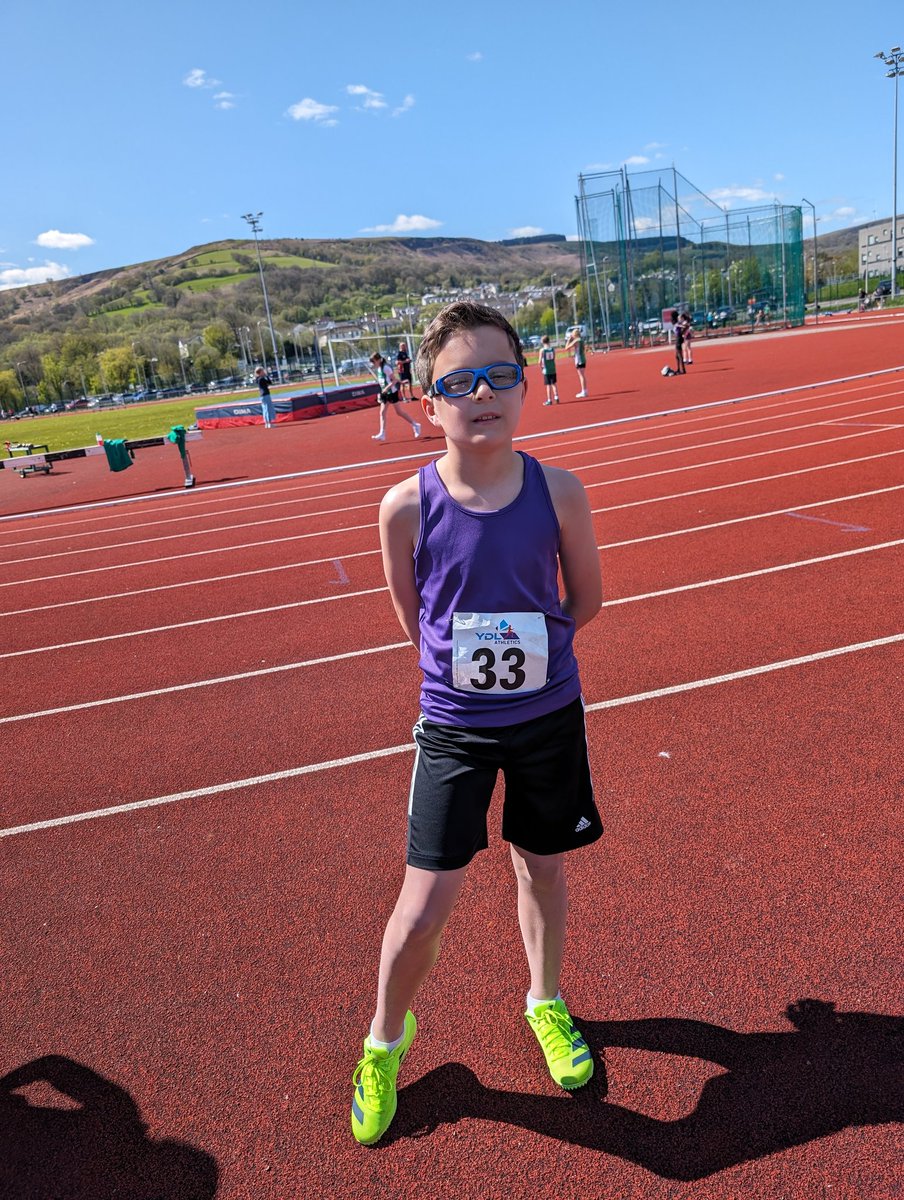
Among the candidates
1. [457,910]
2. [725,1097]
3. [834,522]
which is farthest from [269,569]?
[725,1097]

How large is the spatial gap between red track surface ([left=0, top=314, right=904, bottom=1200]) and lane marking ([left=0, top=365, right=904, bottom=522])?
24.6 feet

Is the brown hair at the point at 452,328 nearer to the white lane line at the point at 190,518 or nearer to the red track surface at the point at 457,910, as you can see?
the red track surface at the point at 457,910

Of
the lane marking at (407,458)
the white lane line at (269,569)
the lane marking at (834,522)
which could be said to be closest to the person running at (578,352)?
the lane marking at (407,458)

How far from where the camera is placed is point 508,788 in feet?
7.07

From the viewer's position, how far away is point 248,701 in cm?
520

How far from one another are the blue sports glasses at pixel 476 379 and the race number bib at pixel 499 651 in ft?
1.74

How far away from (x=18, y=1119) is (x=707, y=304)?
4610 cm

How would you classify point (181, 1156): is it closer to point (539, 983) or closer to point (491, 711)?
point (539, 983)

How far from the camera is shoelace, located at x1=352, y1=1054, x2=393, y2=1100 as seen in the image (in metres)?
2.22

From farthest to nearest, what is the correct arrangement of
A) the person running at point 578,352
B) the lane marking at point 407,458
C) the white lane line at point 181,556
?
1. the person running at point 578,352
2. the lane marking at point 407,458
3. the white lane line at point 181,556

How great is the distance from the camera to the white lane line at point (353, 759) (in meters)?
4.05

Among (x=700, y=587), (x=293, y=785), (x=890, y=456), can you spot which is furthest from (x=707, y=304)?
(x=293, y=785)

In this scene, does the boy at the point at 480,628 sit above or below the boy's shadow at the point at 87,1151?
above

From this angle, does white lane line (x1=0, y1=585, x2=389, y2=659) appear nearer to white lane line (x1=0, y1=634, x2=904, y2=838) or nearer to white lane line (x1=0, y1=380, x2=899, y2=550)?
white lane line (x1=0, y1=634, x2=904, y2=838)
